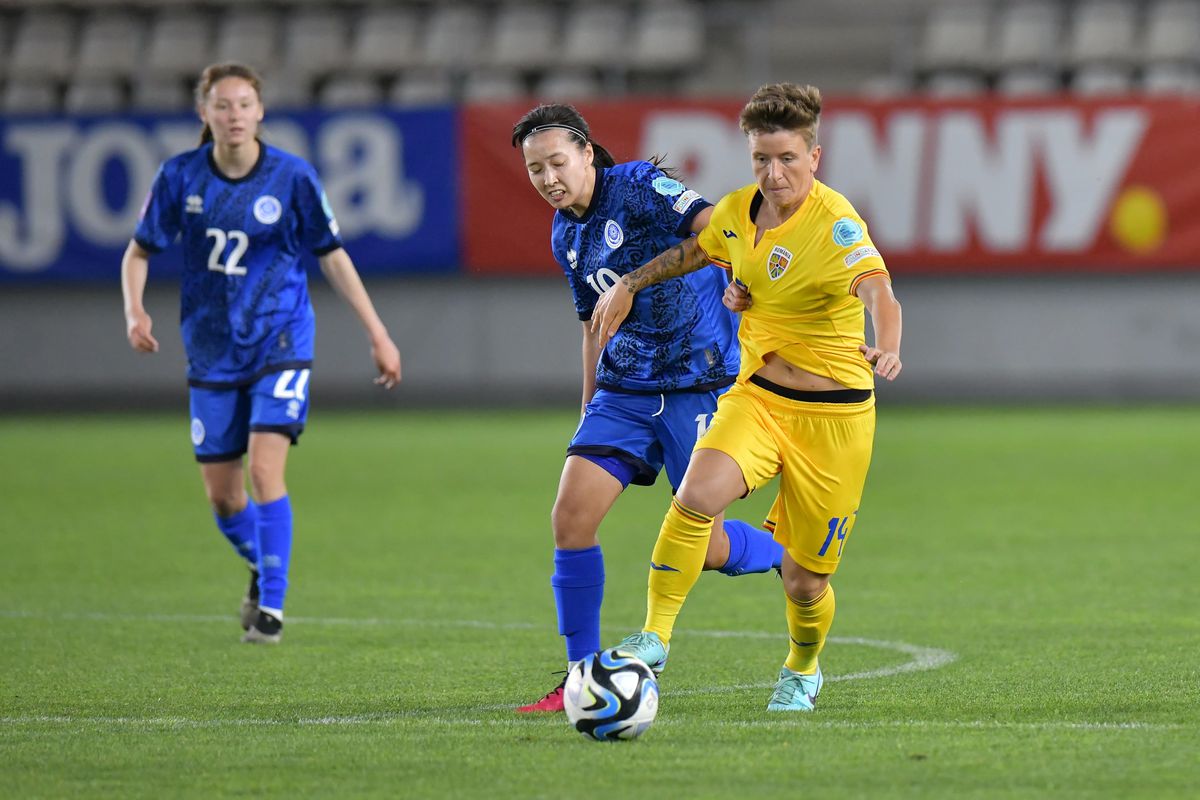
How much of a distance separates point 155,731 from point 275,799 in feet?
3.43

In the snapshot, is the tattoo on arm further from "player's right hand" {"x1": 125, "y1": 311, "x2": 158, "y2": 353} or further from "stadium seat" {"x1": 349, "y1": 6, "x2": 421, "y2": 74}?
"stadium seat" {"x1": 349, "y1": 6, "x2": 421, "y2": 74}

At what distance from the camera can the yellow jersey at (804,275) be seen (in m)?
5.25

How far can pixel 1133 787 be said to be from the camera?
425cm

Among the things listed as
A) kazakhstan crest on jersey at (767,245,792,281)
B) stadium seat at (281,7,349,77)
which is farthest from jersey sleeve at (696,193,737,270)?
stadium seat at (281,7,349,77)

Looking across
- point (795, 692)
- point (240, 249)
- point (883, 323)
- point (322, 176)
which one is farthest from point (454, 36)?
point (883, 323)

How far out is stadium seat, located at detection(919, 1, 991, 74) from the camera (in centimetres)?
1941

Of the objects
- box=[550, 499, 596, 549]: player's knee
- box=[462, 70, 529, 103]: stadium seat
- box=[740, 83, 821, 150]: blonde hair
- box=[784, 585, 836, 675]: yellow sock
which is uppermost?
box=[740, 83, 821, 150]: blonde hair

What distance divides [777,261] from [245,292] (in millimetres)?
2870

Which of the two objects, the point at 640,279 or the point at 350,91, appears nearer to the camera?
the point at 640,279

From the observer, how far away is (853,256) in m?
5.23

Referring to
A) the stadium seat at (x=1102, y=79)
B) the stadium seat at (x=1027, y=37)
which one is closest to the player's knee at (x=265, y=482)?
the stadium seat at (x=1102, y=79)

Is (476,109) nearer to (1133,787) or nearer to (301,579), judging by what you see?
(301,579)

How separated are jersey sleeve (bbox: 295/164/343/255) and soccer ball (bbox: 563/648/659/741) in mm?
3078

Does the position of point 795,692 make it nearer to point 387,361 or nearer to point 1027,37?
point 387,361
